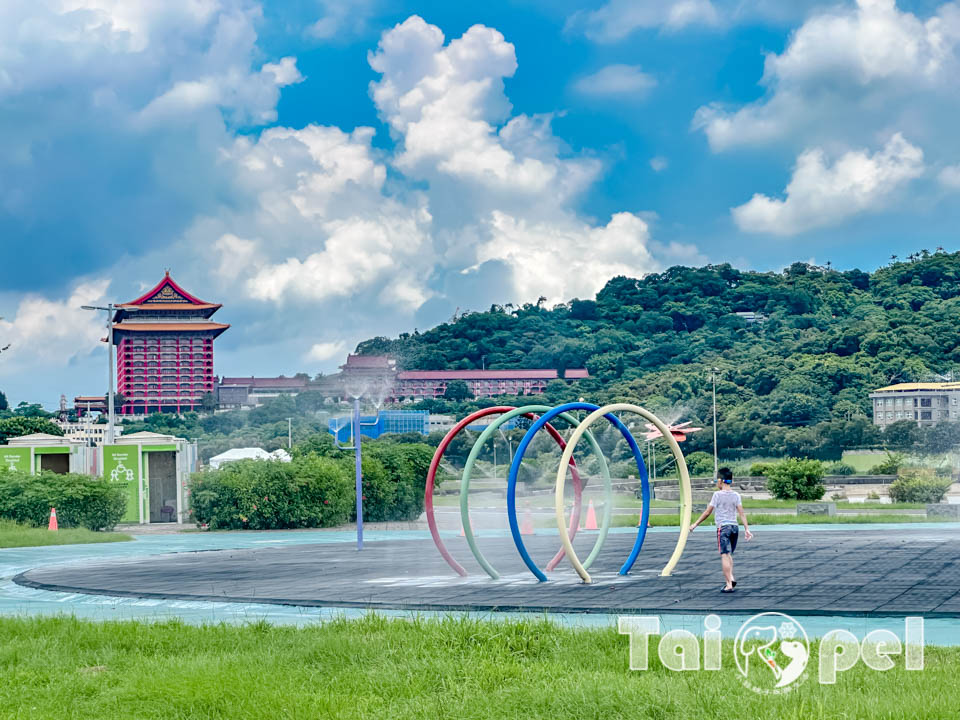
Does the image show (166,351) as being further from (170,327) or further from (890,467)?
(890,467)

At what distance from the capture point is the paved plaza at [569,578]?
445 inches

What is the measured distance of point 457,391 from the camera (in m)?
97.9

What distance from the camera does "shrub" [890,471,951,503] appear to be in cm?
3916

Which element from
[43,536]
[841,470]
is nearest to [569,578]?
[43,536]

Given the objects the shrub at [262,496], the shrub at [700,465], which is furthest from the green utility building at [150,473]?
the shrub at [700,465]

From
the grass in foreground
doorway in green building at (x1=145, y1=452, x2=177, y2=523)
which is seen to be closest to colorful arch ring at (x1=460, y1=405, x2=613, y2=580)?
the grass in foreground

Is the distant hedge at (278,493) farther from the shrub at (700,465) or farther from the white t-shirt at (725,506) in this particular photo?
the shrub at (700,465)

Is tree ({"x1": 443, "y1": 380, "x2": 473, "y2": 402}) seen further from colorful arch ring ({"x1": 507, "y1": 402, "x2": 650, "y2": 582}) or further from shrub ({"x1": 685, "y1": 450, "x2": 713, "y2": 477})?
colorful arch ring ({"x1": 507, "y1": 402, "x2": 650, "y2": 582})

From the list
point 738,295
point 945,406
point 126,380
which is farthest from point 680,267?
point 126,380

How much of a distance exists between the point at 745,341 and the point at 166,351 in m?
73.2

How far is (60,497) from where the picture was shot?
28938 millimetres

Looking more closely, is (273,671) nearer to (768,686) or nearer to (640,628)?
(640,628)

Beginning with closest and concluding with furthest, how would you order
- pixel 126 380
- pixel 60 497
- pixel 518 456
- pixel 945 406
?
pixel 518 456
pixel 60 497
pixel 945 406
pixel 126 380

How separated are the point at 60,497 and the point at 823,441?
49305mm
